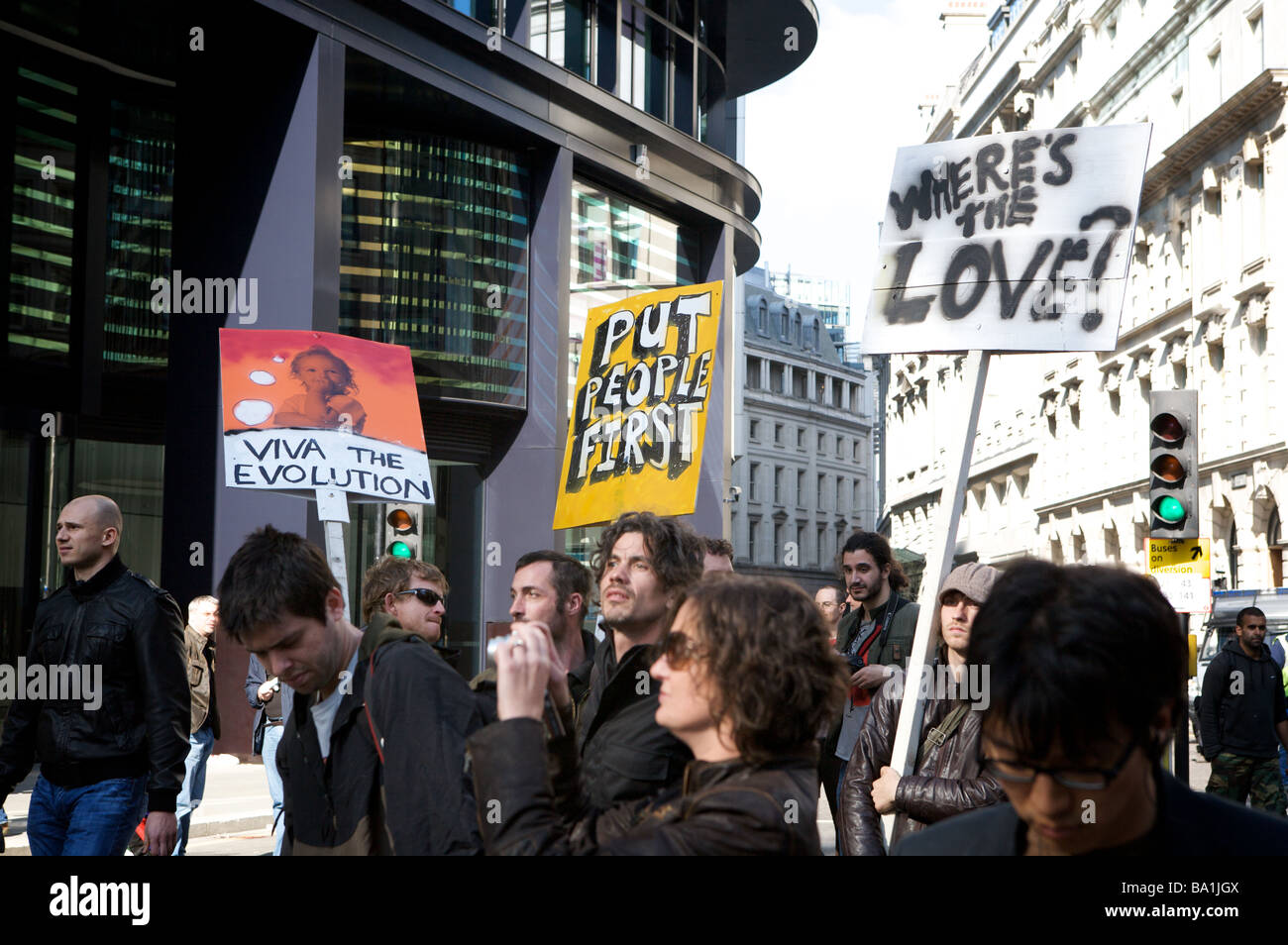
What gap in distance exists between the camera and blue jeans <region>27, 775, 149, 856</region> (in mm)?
5328

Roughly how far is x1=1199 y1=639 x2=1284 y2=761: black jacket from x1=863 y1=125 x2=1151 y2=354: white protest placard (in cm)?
598

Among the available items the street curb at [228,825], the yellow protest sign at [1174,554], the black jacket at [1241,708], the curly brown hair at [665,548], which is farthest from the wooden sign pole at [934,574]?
the street curb at [228,825]

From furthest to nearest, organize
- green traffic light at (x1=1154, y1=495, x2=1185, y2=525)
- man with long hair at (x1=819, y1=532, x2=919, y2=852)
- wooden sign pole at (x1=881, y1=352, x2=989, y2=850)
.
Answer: green traffic light at (x1=1154, y1=495, x2=1185, y2=525)
man with long hair at (x1=819, y1=532, x2=919, y2=852)
wooden sign pole at (x1=881, y1=352, x2=989, y2=850)

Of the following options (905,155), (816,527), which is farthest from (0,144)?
(816,527)

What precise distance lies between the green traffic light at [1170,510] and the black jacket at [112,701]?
6194mm

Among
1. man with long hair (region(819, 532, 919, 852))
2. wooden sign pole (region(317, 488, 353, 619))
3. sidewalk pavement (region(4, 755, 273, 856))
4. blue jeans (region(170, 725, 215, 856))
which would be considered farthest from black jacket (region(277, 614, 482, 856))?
sidewalk pavement (region(4, 755, 273, 856))

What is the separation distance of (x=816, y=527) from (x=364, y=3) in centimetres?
8046

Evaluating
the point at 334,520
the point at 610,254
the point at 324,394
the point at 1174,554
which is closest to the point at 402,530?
the point at 610,254

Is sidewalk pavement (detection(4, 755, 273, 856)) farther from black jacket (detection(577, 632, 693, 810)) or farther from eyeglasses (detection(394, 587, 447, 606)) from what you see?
black jacket (detection(577, 632, 693, 810))

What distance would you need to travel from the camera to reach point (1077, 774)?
187cm

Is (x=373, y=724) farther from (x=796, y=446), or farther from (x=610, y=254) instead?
(x=796, y=446)
